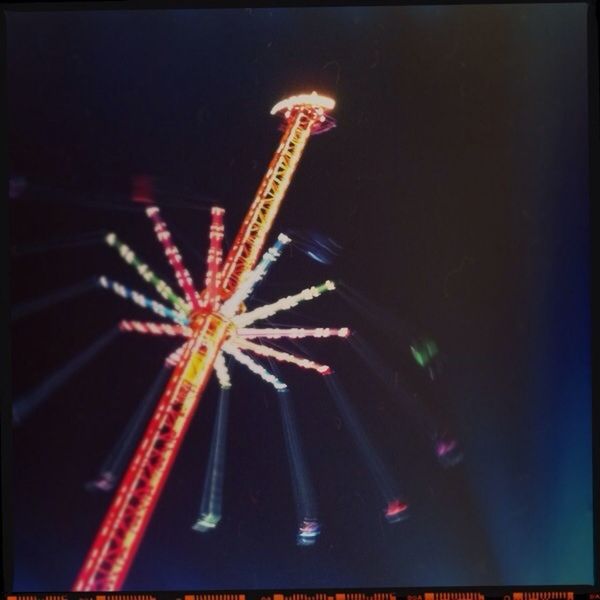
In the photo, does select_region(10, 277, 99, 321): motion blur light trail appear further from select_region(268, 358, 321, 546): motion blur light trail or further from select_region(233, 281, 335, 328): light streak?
select_region(268, 358, 321, 546): motion blur light trail

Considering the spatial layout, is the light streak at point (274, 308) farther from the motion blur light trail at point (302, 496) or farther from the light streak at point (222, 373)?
the motion blur light trail at point (302, 496)

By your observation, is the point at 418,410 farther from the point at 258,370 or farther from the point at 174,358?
the point at 174,358

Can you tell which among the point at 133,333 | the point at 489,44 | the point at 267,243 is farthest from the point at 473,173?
the point at 133,333

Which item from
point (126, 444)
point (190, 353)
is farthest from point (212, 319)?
point (126, 444)

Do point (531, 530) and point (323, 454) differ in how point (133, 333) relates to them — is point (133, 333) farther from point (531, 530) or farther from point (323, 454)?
point (531, 530)

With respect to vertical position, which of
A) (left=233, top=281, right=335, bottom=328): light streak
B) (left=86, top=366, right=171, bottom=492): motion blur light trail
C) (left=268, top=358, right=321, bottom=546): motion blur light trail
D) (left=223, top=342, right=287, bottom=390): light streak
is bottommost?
(left=268, top=358, right=321, bottom=546): motion blur light trail

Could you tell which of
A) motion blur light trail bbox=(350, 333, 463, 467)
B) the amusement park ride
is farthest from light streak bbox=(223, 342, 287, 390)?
motion blur light trail bbox=(350, 333, 463, 467)

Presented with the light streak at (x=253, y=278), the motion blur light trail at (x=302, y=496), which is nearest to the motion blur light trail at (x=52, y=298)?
the light streak at (x=253, y=278)
